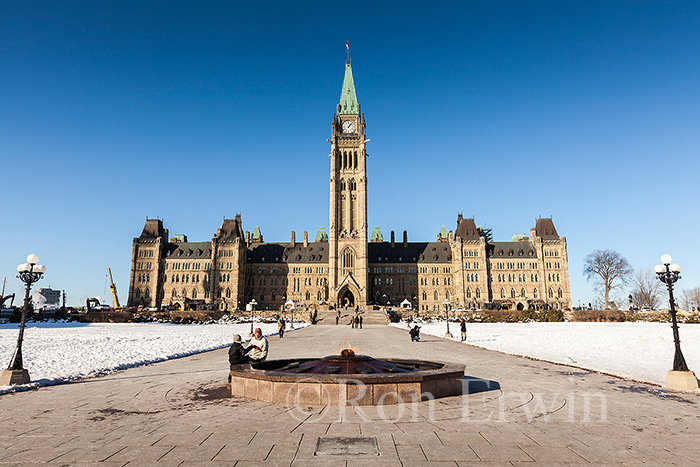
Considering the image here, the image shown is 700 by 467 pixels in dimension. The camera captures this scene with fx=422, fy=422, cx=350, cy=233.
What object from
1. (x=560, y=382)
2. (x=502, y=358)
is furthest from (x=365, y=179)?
(x=560, y=382)

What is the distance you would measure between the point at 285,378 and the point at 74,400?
463 centimetres

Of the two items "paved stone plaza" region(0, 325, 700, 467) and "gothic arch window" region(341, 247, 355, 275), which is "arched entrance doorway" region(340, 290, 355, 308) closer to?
"gothic arch window" region(341, 247, 355, 275)

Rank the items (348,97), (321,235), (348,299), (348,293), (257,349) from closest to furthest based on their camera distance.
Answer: (257,349)
(348,293)
(348,299)
(348,97)
(321,235)

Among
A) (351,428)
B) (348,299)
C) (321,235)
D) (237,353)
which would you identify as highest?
(321,235)

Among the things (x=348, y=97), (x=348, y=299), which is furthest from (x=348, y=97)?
(x=348, y=299)

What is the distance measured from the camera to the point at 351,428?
22.4 ft

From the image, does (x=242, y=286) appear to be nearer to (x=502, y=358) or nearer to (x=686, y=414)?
(x=502, y=358)

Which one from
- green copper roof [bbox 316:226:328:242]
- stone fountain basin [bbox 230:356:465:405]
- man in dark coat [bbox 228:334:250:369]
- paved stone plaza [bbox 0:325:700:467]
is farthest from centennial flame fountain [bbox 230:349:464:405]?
green copper roof [bbox 316:226:328:242]

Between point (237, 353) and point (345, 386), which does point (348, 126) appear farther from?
point (345, 386)

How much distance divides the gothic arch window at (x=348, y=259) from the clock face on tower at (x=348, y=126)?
1104 inches

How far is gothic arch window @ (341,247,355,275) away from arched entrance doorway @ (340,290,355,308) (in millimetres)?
4980

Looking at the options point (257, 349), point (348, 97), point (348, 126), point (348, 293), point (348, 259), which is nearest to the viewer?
point (257, 349)

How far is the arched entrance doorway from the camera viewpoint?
292 ft

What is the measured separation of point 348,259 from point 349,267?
1.77 meters
